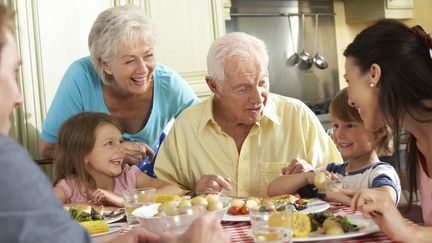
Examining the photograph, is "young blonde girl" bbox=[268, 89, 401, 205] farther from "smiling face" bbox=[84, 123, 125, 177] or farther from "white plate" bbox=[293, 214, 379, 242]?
"smiling face" bbox=[84, 123, 125, 177]

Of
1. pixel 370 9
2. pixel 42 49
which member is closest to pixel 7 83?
pixel 42 49

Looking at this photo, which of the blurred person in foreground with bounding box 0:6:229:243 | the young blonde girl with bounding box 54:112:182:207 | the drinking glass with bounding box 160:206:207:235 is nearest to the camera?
the blurred person in foreground with bounding box 0:6:229:243

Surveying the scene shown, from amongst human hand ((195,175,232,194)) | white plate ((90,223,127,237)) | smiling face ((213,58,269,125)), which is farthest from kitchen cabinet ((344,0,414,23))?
white plate ((90,223,127,237))

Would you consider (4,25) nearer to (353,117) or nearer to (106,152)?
(353,117)

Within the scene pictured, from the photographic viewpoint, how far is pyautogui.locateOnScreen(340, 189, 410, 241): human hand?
1.42m

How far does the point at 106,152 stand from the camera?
268 cm

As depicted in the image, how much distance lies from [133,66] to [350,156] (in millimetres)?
989

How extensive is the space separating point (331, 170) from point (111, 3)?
6.23 feet

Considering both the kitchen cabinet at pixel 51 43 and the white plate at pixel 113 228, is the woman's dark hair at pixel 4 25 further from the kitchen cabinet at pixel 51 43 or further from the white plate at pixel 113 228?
the kitchen cabinet at pixel 51 43

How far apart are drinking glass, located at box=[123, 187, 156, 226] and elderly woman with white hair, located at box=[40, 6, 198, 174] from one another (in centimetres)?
95

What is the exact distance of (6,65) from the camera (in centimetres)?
92

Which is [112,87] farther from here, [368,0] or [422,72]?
[368,0]

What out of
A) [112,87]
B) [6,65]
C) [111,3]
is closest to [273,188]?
[112,87]

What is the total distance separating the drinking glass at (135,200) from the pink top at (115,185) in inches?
27.9
